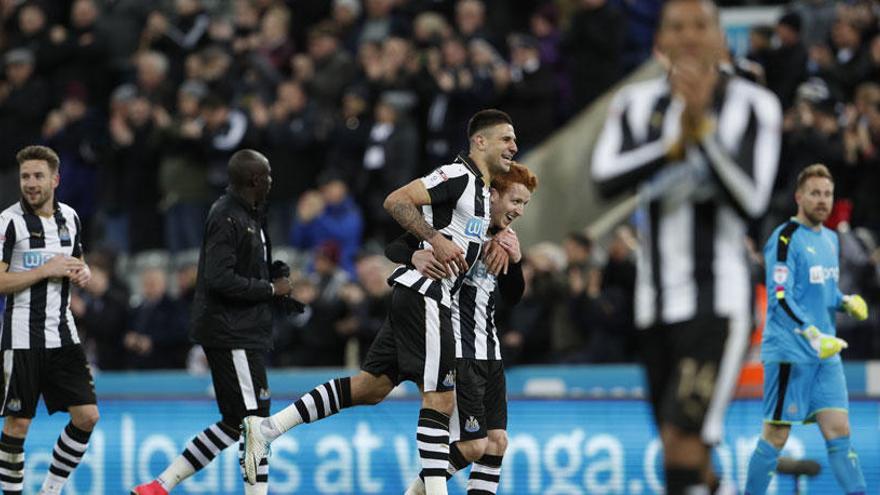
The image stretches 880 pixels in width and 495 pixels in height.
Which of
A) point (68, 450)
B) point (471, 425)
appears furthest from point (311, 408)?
point (68, 450)

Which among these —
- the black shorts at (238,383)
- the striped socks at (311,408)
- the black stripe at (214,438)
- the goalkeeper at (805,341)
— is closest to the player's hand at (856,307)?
the goalkeeper at (805,341)

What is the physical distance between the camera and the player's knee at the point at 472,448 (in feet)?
30.8

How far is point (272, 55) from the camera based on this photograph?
19.9 m

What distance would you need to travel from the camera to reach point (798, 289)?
10.7m

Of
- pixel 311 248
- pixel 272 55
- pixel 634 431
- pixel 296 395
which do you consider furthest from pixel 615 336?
pixel 272 55

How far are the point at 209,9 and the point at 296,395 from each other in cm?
974

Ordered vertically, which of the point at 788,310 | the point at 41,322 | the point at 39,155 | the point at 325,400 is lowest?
the point at 325,400

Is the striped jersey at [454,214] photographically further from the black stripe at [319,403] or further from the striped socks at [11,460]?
the striped socks at [11,460]

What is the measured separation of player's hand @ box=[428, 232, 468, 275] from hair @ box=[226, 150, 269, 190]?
1934 mm

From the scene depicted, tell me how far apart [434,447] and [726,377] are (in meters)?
2.59

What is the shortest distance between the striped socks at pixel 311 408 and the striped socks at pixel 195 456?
35.8 inches

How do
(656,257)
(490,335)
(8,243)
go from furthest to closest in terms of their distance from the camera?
(8,243) < (490,335) < (656,257)

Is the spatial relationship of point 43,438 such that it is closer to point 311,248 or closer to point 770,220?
point 311,248

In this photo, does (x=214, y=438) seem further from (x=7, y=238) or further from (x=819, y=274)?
(x=819, y=274)
